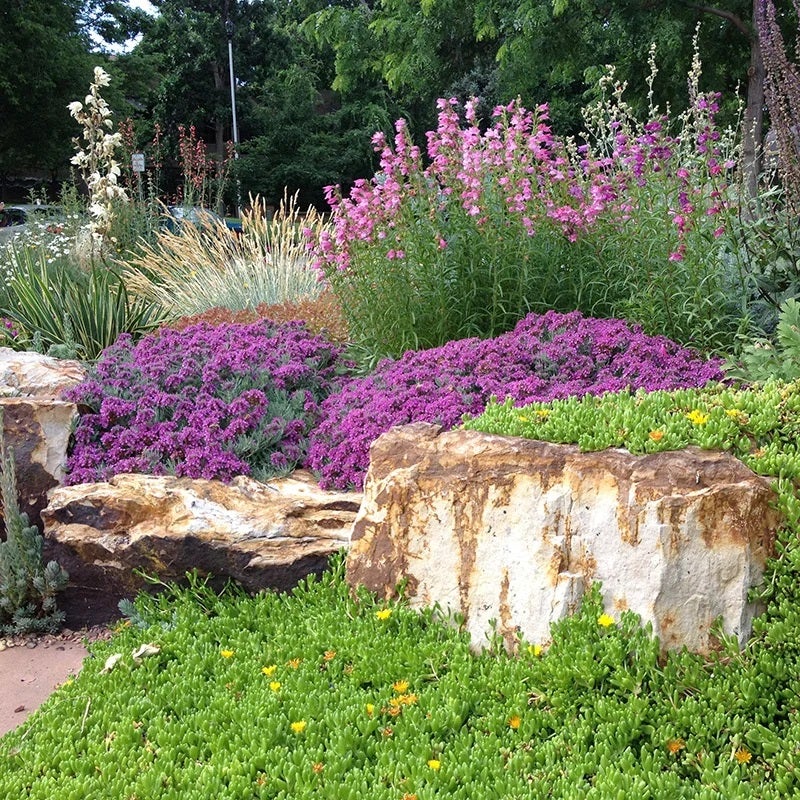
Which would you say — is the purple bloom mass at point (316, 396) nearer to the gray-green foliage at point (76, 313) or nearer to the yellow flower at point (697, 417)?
the yellow flower at point (697, 417)

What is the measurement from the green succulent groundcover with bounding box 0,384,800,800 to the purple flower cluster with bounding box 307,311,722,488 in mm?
879

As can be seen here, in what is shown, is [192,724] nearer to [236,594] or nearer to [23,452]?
[236,594]

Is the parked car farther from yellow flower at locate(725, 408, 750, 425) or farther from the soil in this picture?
yellow flower at locate(725, 408, 750, 425)

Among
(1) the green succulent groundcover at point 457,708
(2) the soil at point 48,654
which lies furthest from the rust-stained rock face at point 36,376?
(1) the green succulent groundcover at point 457,708

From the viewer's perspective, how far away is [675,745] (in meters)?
2.44

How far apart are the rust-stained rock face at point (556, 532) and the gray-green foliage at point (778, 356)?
1110 millimetres

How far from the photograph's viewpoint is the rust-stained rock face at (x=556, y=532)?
268 cm

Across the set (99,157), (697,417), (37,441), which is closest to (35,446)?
(37,441)

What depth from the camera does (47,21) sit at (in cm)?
2377

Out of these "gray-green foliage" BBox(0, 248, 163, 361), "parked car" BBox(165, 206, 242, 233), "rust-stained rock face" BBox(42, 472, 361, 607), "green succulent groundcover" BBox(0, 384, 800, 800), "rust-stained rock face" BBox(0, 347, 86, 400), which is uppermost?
"parked car" BBox(165, 206, 242, 233)

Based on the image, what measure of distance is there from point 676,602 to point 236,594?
2.05m

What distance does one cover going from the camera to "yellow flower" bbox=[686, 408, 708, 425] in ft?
9.82

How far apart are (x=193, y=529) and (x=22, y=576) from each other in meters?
0.90

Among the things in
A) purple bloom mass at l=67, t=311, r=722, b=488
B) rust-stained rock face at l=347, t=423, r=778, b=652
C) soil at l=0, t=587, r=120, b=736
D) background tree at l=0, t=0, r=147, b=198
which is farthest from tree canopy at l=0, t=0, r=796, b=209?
soil at l=0, t=587, r=120, b=736
